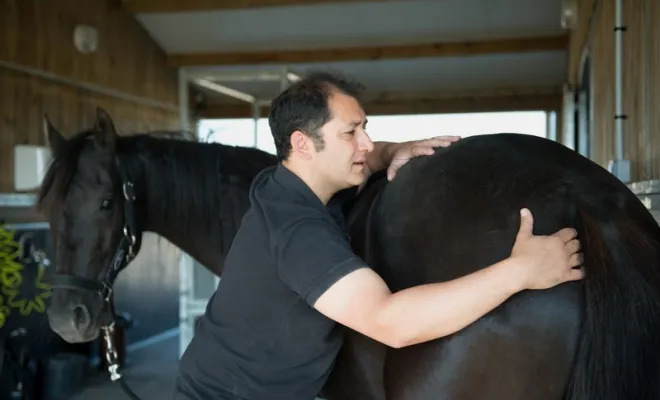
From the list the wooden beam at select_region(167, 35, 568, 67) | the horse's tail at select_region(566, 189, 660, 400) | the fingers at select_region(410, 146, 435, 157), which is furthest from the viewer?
the wooden beam at select_region(167, 35, 568, 67)

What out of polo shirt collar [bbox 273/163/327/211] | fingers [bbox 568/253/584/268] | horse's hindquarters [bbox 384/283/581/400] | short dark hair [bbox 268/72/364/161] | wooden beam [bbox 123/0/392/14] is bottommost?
horse's hindquarters [bbox 384/283/581/400]

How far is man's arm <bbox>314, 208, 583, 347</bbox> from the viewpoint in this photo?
938 millimetres

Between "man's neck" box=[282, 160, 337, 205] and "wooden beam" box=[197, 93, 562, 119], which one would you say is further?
"wooden beam" box=[197, 93, 562, 119]

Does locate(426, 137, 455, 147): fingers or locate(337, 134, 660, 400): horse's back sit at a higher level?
locate(426, 137, 455, 147): fingers

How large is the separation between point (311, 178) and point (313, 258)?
0.69ft

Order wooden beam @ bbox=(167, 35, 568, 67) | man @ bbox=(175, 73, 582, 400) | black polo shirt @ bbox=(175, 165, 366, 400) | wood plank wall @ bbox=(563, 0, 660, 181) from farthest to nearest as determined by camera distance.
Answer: wooden beam @ bbox=(167, 35, 568, 67) → wood plank wall @ bbox=(563, 0, 660, 181) → black polo shirt @ bbox=(175, 165, 366, 400) → man @ bbox=(175, 73, 582, 400)

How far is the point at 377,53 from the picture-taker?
629cm

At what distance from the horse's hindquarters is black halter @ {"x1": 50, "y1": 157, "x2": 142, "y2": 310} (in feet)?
4.76

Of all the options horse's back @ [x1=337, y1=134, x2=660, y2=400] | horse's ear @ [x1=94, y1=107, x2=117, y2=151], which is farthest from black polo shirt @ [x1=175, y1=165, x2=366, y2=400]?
horse's ear @ [x1=94, y1=107, x2=117, y2=151]

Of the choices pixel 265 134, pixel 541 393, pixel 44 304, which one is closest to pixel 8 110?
pixel 44 304

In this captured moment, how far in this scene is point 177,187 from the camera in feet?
7.48

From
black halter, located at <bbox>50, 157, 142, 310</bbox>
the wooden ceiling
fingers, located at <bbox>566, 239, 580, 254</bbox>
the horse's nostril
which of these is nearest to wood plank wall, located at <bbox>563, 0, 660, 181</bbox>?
fingers, located at <bbox>566, 239, 580, 254</bbox>

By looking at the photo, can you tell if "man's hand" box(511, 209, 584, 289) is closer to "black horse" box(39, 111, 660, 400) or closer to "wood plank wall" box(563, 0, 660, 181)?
"black horse" box(39, 111, 660, 400)

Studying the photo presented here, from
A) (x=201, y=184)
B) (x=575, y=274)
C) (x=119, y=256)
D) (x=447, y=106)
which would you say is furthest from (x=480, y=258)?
(x=447, y=106)
